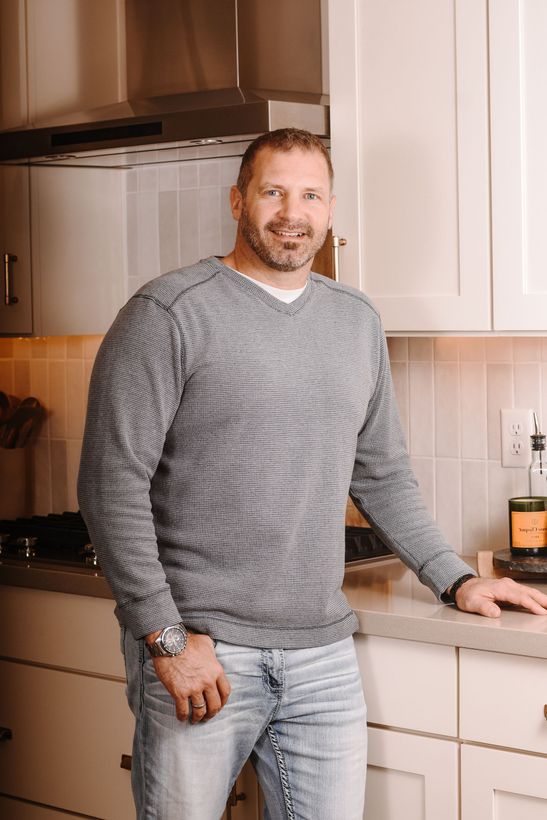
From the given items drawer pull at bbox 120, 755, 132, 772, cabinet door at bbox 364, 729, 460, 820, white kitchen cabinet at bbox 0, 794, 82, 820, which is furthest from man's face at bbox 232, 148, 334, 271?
white kitchen cabinet at bbox 0, 794, 82, 820

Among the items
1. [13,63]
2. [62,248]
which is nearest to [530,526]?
[62,248]

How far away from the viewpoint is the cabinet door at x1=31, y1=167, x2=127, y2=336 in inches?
104

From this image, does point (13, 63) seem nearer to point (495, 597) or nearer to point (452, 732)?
point (495, 597)

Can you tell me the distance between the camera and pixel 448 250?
216 cm

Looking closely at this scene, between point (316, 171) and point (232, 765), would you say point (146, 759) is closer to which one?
point (232, 765)

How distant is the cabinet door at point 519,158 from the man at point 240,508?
1.24ft

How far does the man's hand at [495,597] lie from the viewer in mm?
1915

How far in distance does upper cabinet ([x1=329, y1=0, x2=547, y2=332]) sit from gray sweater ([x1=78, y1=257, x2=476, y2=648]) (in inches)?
16.0

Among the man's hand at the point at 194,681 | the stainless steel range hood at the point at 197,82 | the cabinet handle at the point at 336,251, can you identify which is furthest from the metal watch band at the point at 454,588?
the stainless steel range hood at the point at 197,82

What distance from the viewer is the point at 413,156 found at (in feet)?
7.16

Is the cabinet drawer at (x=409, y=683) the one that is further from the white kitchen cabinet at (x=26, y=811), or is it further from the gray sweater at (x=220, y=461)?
the white kitchen cabinet at (x=26, y=811)

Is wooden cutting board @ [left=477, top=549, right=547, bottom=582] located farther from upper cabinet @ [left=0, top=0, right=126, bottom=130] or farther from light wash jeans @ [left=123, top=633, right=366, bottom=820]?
upper cabinet @ [left=0, top=0, right=126, bottom=130]

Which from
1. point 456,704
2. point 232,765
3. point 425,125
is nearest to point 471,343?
point 425,125

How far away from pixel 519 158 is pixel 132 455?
0.93m
